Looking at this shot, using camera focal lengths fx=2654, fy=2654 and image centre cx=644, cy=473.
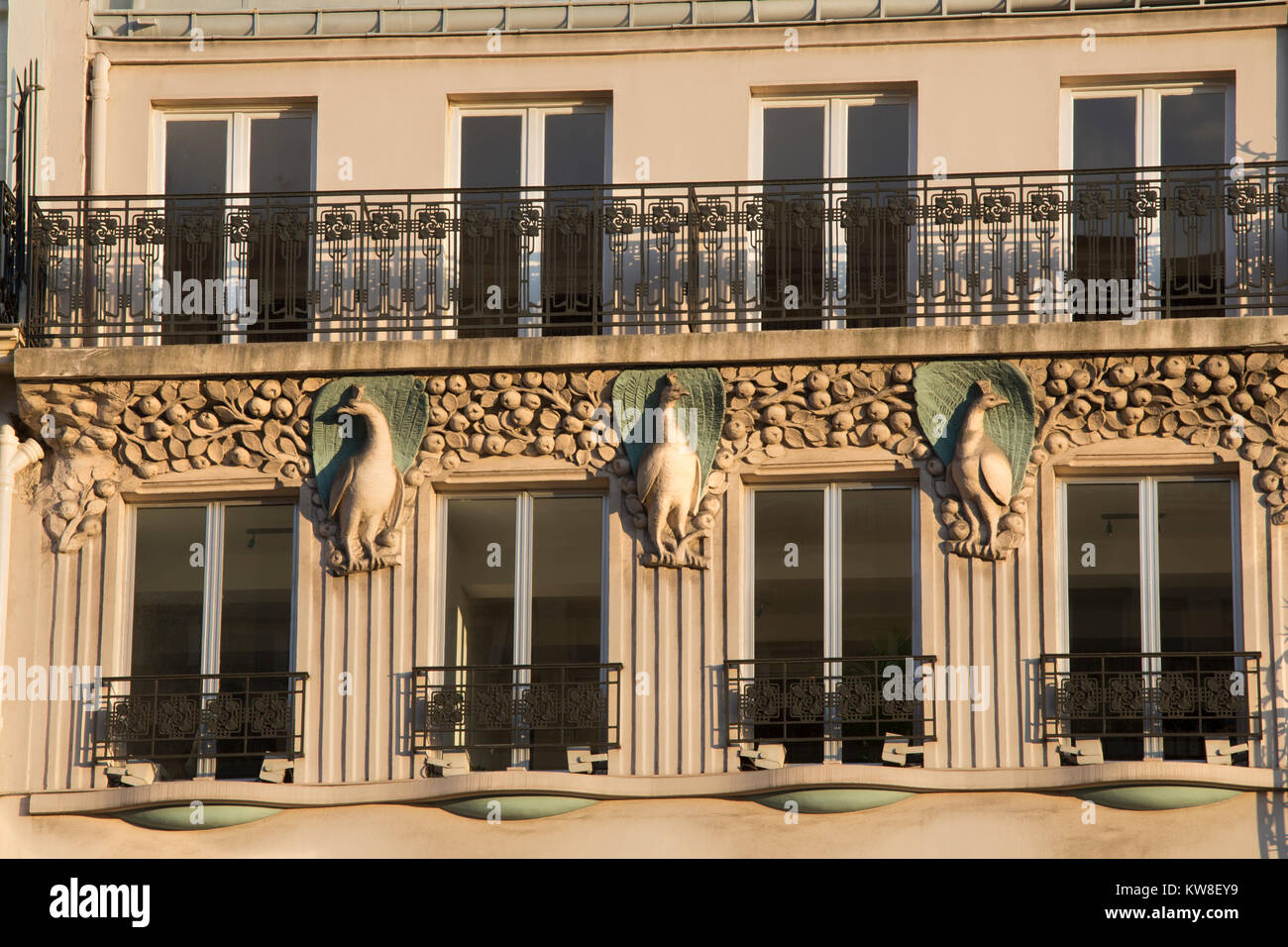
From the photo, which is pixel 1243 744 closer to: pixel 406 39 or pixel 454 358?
pixel 454 358

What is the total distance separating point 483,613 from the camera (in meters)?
17.6

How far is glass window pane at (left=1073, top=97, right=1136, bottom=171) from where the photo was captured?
1825 centimetres

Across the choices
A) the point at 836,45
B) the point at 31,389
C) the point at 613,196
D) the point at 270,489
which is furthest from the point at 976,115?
the point at 31,389

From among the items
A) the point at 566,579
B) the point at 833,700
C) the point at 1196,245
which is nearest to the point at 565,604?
the point at 566,579

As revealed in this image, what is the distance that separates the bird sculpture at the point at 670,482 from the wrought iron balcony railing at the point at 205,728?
2.49 metres

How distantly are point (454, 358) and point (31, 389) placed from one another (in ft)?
9.33

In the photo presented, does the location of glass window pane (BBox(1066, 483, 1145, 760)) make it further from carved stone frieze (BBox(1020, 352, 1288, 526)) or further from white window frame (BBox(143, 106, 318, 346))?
white window frame (BBox(143, 106, 318, 346))

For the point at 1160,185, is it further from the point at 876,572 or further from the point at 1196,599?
the point at 876,572

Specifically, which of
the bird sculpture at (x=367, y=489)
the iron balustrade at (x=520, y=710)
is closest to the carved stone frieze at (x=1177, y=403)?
the iron balustrade at (x=520, y=710)

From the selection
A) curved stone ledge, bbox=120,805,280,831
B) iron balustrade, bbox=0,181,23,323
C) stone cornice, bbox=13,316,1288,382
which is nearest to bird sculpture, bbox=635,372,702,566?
stone cornice, bbox=13,316,1288,382

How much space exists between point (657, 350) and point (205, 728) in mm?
3841

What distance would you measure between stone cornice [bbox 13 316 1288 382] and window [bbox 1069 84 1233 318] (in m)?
0.46

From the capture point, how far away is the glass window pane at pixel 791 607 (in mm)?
16969

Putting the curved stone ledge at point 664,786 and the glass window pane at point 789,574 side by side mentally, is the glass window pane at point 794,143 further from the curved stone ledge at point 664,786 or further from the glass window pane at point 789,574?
the curved stone ledge at point 664,786
